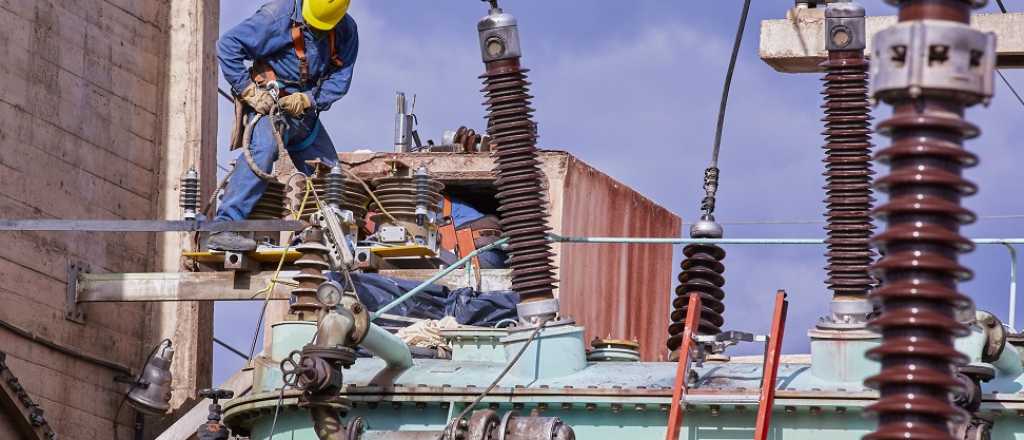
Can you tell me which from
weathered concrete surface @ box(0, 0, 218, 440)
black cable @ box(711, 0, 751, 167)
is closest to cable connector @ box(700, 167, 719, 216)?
black cable @ box(711, 0, 751, 167)

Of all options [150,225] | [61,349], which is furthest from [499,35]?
[61,349]

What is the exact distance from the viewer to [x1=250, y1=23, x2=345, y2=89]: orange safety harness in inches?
707

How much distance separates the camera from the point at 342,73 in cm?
1820

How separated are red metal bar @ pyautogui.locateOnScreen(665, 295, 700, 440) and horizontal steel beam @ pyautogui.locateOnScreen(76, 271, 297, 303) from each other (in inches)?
234

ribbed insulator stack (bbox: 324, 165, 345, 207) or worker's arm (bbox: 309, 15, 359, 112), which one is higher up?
worker's arm (bbox: 309, 15, 359, 112)

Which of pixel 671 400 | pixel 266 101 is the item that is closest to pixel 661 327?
pixel 266 101

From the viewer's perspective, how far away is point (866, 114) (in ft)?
42.9

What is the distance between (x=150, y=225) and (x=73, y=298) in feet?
8.22

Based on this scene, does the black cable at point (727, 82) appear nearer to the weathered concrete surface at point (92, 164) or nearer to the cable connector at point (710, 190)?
the cable connector at point (710, 190)

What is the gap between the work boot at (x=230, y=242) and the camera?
57.6ft

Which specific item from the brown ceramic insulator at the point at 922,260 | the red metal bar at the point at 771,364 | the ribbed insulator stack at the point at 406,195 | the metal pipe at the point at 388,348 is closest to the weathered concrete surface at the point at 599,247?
the ribbed insulator stack at the point at 406,195

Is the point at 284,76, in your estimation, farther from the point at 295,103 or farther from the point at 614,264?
the point at 614,264

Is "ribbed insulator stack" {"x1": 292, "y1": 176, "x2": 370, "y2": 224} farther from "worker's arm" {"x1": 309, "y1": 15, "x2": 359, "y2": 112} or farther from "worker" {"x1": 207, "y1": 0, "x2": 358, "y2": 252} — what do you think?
"worker's arm" {"x1": 309, "y1": 15, "x2": 359, "y2": 112}

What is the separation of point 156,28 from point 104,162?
1.54 m
